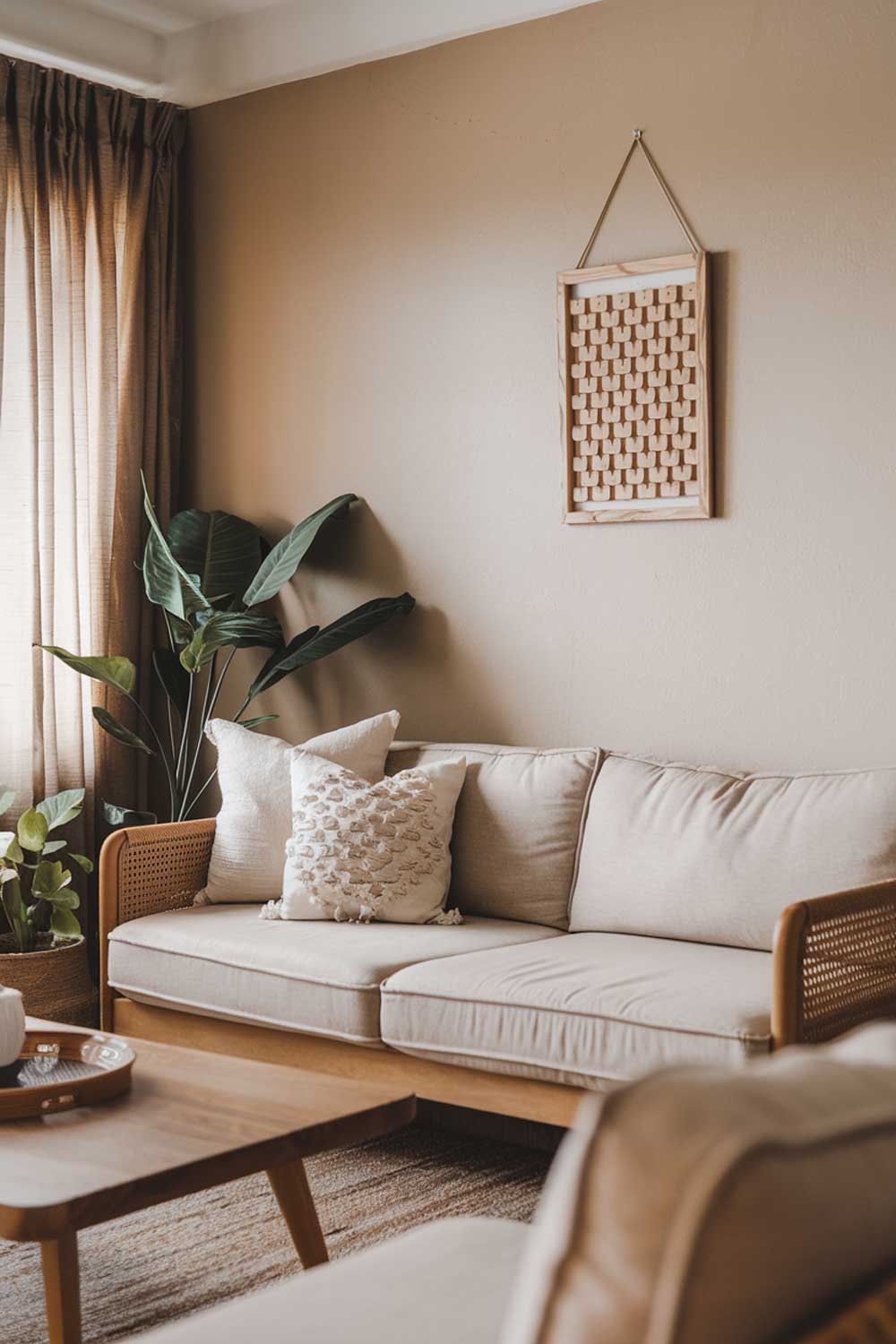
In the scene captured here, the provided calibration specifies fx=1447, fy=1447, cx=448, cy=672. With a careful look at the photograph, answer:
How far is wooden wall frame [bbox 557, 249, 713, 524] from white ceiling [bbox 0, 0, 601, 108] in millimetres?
794

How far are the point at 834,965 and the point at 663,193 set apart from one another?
77.7 inches

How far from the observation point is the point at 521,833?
350 cm

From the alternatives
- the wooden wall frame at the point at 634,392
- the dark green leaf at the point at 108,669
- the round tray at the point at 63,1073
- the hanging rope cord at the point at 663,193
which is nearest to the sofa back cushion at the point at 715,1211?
the round tray at the point at 63,1073

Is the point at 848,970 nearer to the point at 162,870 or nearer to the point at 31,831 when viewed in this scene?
the point at 162,870

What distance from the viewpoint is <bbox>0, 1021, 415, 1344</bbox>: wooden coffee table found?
184cm

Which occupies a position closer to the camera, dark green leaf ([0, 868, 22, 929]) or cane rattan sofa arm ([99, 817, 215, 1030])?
cane rattan sofa arm ([99, 817, 215, 1030])

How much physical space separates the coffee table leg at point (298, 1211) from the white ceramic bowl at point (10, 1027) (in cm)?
46

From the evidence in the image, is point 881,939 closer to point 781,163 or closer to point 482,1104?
point 482,1104

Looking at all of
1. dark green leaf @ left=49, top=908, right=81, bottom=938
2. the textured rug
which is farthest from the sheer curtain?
the textured rug

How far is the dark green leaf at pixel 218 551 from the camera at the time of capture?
13.8ft

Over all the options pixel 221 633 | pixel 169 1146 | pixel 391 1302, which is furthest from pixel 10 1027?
pixel 221 633

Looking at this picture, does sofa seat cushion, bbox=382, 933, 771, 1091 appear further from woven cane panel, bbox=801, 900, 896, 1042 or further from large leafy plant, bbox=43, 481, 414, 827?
large leafy plant, bbox=43, 481, 414, 827

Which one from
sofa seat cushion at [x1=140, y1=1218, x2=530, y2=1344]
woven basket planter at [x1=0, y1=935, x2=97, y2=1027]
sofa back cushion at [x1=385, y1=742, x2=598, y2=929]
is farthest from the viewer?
woven basket planter at [x1=0, y1=935, x2=97, y2=1027]

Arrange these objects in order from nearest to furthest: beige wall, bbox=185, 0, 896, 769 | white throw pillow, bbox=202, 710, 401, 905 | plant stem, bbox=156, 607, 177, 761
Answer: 1. beige wall, bbox=185, 0, 896, 769
2. white throw pillow, bbox=202, 710, 401, 905
3. plant stem, bbox=156, 607, 177, 761
